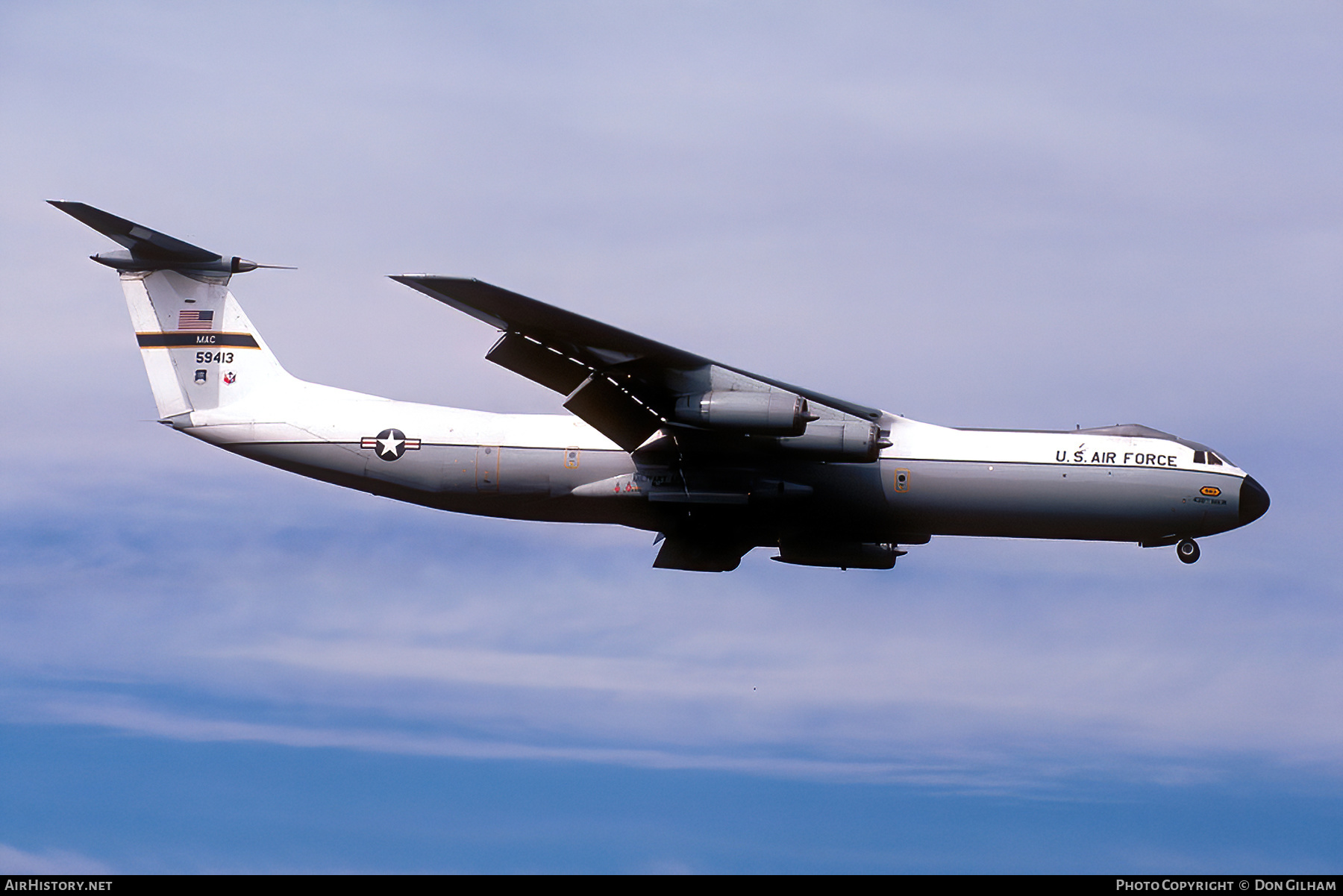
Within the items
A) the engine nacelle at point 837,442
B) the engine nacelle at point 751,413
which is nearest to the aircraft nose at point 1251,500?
the engine nacelle at point 837,442

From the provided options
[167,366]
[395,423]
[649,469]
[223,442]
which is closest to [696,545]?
[649,469]

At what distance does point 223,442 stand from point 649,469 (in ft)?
22.8

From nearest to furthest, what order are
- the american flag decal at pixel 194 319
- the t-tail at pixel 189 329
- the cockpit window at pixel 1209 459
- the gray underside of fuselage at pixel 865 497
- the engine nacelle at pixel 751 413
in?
the engine nacelle at pixel 751 413
the gray underside of fuselage at pixel 865 497
the cockpit window at pixel 1209 459
the t-tail at pixel 189 329
the american flag decal at pixel 194 319

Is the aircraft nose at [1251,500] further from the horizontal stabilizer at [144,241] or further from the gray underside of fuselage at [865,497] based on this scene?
the horizontal stabilizer at [144,241]

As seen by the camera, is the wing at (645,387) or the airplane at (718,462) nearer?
the wing at (645,387)

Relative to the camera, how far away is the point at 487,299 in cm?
1670

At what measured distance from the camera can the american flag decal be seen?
21.0 m

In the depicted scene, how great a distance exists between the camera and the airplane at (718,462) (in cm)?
1748

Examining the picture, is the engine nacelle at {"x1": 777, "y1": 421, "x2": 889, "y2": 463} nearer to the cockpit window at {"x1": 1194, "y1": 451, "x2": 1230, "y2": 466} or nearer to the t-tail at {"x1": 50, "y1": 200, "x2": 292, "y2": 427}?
the cockpit window at {"x1": 1194, "y1": 451, "x2": 1230, "y2": 466}

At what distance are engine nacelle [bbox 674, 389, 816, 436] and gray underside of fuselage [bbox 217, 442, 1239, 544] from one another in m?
1.26

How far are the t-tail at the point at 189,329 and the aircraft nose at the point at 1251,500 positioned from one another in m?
14.3

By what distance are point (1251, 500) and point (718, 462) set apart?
24.5ft

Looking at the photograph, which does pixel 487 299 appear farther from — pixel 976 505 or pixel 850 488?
pixel 976 505

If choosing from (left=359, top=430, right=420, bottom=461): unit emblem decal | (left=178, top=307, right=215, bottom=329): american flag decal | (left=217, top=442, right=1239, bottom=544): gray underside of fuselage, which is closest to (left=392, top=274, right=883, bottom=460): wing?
(left=217, top=442, right=1239, bottom=544): gray underside of fuselage
